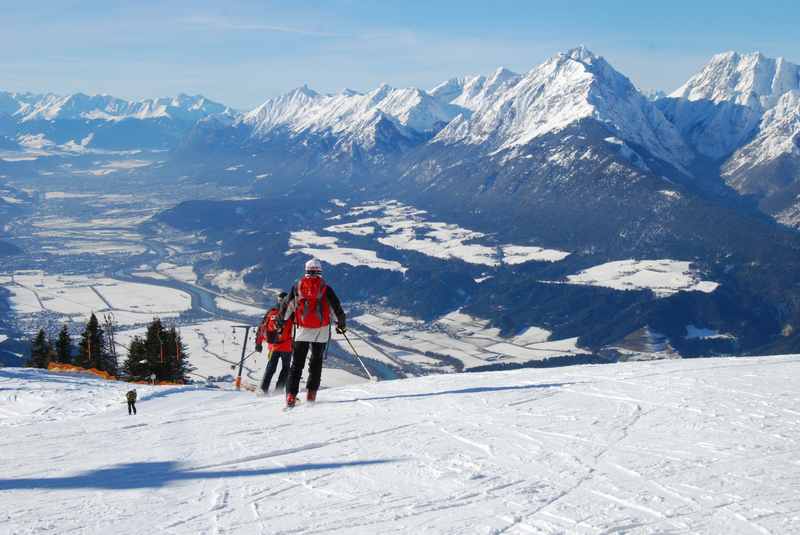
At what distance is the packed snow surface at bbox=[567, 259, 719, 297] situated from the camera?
169 metres

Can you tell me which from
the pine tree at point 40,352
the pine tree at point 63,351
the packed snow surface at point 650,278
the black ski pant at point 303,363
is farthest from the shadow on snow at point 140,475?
the packed snow surface at point 650,278

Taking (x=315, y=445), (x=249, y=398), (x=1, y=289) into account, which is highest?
(x=315, y=445)

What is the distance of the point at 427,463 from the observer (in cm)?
805

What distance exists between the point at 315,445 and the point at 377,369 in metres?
96.3

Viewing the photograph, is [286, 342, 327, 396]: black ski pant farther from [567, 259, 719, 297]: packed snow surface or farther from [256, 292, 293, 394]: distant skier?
[567, 259, 719, 297]: packed snow surface

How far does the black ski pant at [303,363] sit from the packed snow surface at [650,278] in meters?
161

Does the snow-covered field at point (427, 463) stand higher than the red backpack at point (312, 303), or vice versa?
the red backpack at point (312, 303)

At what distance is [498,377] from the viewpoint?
53.5 feet

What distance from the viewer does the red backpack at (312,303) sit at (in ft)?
37.9

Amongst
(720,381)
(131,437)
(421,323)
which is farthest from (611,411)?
(421,323)

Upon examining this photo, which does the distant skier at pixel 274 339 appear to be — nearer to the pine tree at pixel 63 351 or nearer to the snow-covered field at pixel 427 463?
the snow-covered field at pixel 427 463

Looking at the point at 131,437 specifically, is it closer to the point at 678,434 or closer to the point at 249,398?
the point at 249,398

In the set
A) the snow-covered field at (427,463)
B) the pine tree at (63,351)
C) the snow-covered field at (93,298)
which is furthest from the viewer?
the snow-covered field at (93,298)

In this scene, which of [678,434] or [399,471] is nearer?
[399,471]
